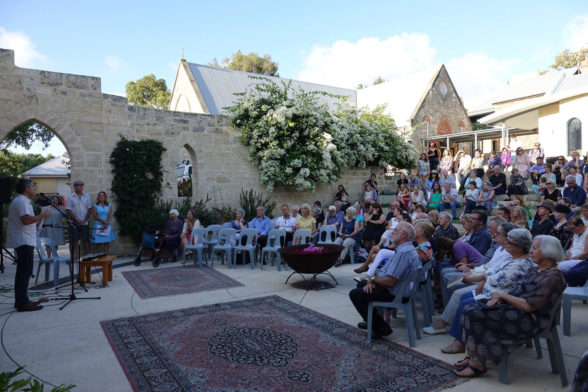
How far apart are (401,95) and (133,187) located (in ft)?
69.5

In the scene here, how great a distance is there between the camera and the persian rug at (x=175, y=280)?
6.12 meters

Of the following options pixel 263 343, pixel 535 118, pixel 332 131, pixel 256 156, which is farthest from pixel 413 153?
pixel 263 343

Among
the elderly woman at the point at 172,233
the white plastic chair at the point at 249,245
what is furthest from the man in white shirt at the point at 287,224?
the elderly woman at the point at 172,233

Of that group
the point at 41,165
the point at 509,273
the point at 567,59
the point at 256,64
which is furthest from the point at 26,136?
the point at 567,59

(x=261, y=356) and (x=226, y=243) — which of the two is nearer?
(x=261, y=356)

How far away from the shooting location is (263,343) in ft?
12.6

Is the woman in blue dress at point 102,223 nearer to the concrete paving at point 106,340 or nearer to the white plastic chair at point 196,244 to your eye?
the white plastic chair at point 196,244

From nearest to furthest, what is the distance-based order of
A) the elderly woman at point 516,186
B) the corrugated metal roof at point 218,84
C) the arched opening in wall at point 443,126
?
1. the elderly woman at point 516,186
2. the corrugated metal roof at point 218,84
3. the arched opening in wall at point 443,126

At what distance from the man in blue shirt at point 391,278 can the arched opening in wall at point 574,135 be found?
13353 mm

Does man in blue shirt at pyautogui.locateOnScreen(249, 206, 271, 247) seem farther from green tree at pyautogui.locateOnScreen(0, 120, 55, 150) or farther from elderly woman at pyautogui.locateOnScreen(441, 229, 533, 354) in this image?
green tree at pyautogui.locateOnScreen(0, 120, 55, 150)

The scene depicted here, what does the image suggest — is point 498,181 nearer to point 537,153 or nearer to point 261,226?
point 537,153

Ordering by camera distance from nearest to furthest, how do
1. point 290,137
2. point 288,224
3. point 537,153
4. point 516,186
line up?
point 288,224, point 516,186, point 537,153, point 290,137

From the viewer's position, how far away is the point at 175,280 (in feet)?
22.5

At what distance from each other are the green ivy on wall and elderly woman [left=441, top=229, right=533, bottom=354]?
7.79 metres
